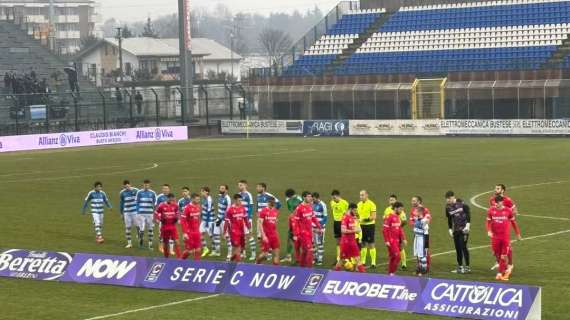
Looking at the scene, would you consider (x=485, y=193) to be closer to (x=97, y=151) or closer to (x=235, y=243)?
(x=235, y=243)

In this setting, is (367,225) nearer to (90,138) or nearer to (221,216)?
(221,216)

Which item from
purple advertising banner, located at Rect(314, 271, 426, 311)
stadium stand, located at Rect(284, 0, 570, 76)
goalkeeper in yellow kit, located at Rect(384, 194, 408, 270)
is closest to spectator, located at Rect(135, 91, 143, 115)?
stadium stand, located at Rect(284, 0, 570, 76)

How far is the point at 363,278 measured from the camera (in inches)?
890

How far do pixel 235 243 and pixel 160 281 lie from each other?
3.28m

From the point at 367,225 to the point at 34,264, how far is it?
8264mm

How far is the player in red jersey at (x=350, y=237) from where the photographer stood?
2594cm

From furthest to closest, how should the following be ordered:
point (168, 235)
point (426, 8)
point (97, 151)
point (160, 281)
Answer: point (426, 8)
point (97, 151)
point (168, 235)
point (160, 281)

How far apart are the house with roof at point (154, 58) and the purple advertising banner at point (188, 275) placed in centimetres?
11110

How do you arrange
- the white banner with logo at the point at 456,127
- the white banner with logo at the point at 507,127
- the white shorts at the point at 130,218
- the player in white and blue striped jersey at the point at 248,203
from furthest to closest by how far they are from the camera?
1. the white banner with logo at the point at 456,127
2. the white banner with logo at the point at 507,127
3. the white shorts at the point at 130,218
4. the player in white and blue striped jersey at the point at 248,203

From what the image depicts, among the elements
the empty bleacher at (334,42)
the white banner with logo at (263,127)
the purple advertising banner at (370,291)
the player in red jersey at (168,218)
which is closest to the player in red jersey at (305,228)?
the player in red jersey at (168,218)

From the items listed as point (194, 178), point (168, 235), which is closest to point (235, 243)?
point (168, 235)

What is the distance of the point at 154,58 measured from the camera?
154 metres

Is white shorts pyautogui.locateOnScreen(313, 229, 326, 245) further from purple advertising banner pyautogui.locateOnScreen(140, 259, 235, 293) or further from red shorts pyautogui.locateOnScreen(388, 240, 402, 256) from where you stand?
purple advertising banner pyautogui.locateOnScreen(140, 259, 235, 293)

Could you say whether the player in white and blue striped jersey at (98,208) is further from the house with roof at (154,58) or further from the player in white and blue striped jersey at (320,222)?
the house with roof at (154,58)
